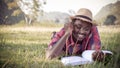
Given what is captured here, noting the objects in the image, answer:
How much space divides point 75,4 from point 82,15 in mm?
94

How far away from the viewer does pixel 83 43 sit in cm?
537

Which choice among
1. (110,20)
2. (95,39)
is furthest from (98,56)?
(110,20)

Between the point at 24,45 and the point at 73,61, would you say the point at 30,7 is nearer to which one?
the point at 24,45

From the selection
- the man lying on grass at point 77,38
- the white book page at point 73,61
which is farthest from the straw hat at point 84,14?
the white book page at point 73,61

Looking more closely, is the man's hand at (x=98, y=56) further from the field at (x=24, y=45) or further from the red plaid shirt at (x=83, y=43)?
the field at (x=24, y=45)

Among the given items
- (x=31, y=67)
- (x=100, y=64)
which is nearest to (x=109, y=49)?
(x=100, y=64)

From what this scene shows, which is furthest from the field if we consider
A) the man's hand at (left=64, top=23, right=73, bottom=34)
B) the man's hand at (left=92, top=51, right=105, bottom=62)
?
the man's hand at (left=92, top=51, right=105, bottom=62)

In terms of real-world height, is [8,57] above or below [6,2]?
below

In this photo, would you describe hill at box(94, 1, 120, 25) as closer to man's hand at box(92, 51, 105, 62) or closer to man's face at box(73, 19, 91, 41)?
man's face at box(73, 19, 91, 41)

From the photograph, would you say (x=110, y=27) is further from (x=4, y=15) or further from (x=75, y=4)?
(x=4, y=15)

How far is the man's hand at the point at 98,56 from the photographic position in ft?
17.5

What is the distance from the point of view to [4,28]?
523 cm

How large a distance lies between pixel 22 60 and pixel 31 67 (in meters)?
0.07

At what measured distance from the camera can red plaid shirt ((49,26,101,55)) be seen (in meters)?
5.33
